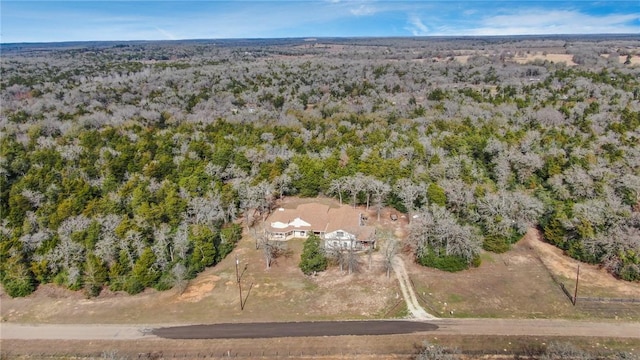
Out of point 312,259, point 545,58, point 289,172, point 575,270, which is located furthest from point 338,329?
point 545,58

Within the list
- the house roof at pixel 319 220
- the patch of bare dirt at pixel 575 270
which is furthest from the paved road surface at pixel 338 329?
the house roof at pixel 319 220

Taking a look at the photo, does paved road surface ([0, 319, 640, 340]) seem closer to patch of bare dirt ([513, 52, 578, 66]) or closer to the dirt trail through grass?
the dirt trail through grass

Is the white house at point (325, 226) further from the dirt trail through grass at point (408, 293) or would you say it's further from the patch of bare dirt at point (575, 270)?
the patch of bare dirt at point (575, 270)

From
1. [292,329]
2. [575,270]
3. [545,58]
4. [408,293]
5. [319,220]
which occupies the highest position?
[545,58]

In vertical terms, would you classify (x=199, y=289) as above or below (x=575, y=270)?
below

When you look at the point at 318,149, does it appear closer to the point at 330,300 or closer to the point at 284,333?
the point at 330,300

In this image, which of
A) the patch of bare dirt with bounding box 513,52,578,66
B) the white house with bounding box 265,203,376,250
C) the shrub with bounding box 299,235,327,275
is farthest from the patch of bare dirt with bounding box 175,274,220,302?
the patch of bare dirt with bounding box 513,52,578,66

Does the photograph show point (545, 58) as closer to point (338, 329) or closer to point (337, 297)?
point (337, 297)

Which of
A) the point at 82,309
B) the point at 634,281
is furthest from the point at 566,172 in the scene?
the point at 82,309
